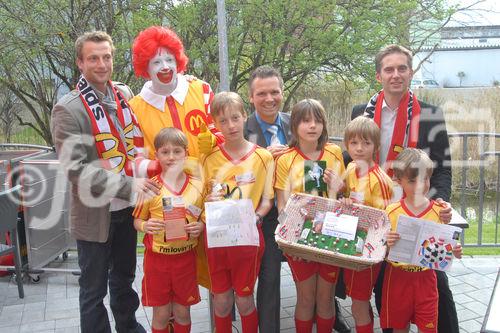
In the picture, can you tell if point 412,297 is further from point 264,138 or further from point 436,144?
point 264,138

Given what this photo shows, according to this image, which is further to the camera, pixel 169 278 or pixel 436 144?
pixel 436 144

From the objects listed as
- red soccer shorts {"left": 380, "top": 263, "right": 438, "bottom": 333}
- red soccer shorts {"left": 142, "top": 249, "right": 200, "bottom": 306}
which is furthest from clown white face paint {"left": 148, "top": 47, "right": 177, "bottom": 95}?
red soccer shorts {"left": 380, "top": 263, "right": 438, "bottom": 333}

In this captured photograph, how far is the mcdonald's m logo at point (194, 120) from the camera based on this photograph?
310 cm

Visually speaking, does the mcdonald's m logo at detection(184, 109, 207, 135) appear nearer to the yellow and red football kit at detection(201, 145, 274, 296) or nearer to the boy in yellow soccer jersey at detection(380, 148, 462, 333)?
the yellow and red football kit at detection(201, 145, 274, 296)

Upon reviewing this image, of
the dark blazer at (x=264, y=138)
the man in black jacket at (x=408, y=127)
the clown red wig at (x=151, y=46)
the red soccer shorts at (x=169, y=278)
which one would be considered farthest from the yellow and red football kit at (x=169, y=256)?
the man in black jacket at (x=408, y=127)

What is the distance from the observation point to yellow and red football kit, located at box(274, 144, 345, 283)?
295 cm

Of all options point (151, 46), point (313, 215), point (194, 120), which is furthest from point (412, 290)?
point (151, 46)

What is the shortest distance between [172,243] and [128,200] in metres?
0.38

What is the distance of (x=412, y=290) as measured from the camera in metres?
2.84

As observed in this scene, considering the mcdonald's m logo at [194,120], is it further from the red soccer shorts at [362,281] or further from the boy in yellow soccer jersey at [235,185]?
the red soccer shorts at [362,281]

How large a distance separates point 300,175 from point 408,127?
0.83 m

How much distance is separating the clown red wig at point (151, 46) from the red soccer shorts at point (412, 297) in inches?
74.4

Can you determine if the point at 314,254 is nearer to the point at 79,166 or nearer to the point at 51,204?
the point at 79,166

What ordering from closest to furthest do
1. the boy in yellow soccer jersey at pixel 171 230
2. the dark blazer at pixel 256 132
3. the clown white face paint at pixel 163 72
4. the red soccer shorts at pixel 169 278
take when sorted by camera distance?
the boy in yellow soccer jersey at pixel 171 230, the red soccer shorts at pixel 169 278, the clown white face paint at pixel 163 72, the dark blazer at pixel 256 132
